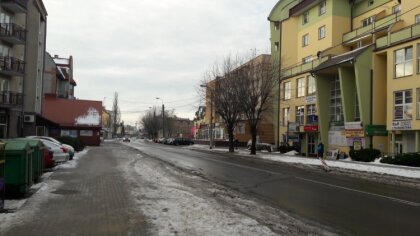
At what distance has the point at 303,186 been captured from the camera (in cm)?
1736

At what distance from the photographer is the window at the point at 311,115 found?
4608cm

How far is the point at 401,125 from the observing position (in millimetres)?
33281

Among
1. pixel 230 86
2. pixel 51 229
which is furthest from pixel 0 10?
pixel 51 229

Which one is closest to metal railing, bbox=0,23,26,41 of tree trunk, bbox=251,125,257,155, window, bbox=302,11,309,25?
tree trunk, bbox=251,125,257,155

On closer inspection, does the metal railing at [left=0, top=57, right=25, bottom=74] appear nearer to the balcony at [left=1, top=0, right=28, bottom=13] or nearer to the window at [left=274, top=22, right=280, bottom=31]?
the balcony at [left=1, top=0, right=28, bottom=13]

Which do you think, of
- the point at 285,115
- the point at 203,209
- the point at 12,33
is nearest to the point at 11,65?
the point at 12,33

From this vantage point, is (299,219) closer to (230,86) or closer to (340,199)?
(340,199)

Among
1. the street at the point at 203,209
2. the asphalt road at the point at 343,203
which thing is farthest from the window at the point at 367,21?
the street at the point at 203,209

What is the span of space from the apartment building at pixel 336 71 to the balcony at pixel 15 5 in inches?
1024

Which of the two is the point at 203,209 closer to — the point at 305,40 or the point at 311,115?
the point at 311,115

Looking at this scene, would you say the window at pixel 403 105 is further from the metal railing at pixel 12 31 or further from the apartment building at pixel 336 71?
the metal railing at pixel 12 31

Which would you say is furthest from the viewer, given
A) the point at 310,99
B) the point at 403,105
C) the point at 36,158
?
the point at 310,99

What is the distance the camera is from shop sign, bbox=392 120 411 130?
3266 centimetres

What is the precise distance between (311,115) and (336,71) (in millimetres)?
5636
